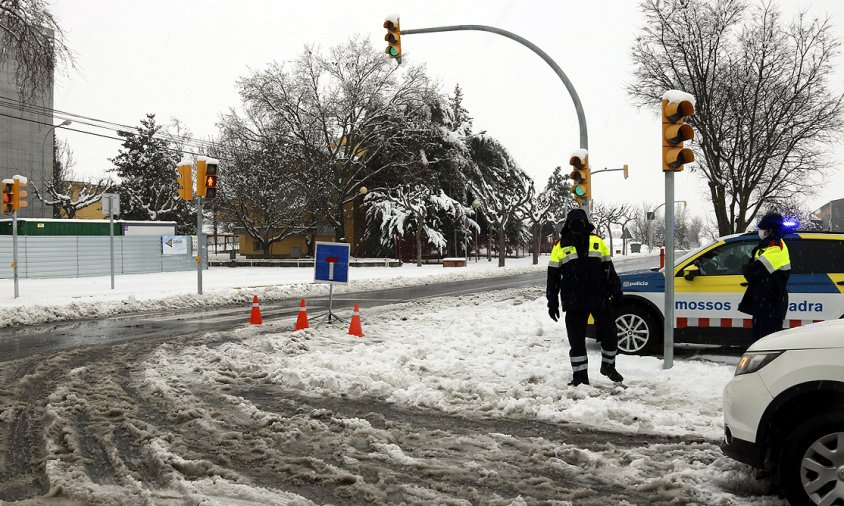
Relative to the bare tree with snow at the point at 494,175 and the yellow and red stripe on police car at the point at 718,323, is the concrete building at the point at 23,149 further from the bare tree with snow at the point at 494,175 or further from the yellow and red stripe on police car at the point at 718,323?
the yellow and red stripe on police car at the point at 718,323

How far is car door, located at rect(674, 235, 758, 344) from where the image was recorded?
27.8ft

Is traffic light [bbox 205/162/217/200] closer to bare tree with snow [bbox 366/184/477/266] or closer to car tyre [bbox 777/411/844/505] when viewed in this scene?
car tyre [bbox 777/411/844/505]

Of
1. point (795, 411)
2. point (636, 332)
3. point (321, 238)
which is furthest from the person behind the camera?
point (321, 238)

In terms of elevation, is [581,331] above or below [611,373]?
above

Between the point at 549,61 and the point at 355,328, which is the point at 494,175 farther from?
the point at 355,328

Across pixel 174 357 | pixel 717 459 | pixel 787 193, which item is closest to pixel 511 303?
pixel 174 357

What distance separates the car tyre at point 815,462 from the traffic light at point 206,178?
52.5 feet

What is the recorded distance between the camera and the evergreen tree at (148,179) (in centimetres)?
5434

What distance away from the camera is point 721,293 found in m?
8.51

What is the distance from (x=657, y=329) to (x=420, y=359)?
3231mm

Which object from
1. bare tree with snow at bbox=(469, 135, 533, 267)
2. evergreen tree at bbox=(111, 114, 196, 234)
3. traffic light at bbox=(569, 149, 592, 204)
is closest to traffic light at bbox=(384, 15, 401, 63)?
traffic light at bbox=(569, 149, 592, 204)

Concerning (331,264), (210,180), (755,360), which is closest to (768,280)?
(755,360)

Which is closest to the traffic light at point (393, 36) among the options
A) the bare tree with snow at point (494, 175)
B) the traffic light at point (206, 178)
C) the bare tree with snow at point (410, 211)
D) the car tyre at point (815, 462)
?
the traffic light at point (206, 178)

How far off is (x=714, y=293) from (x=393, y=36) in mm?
8970
